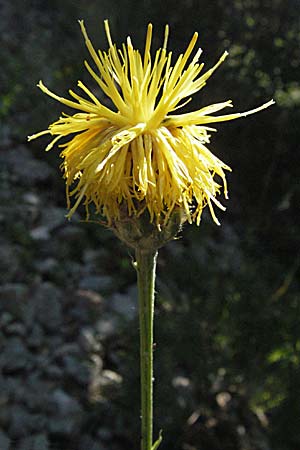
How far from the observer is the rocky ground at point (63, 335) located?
12.1 ft

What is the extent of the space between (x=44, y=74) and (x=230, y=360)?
162 inches

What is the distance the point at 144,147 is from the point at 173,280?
92.3 inches

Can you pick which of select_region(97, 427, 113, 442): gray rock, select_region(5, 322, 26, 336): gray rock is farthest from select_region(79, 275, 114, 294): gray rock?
select_region(97, 427, 113, 442): gray rock

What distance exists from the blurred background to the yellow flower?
36 cm

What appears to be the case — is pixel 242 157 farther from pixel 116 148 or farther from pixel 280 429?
pixel 116 148

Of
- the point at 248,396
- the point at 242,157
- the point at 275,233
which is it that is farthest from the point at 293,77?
the point at 248,396

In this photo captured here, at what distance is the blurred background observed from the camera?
3592 mm

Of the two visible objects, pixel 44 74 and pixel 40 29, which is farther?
pixel 40 29

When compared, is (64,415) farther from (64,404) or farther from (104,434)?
(104,434)

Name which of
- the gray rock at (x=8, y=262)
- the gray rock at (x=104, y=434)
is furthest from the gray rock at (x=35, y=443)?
the gray rock at (x=8, y=262)

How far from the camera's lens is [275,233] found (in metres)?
5.70

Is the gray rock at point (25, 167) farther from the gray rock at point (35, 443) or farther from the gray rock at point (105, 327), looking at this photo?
the gray rock at point (35, 443)

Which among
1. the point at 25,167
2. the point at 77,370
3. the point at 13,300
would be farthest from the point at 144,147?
the point at 25,167

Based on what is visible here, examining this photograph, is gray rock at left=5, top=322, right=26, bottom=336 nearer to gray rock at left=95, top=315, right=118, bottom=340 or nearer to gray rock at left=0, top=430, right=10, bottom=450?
gray rock at left=95, top=315, right=118, bottom=340
